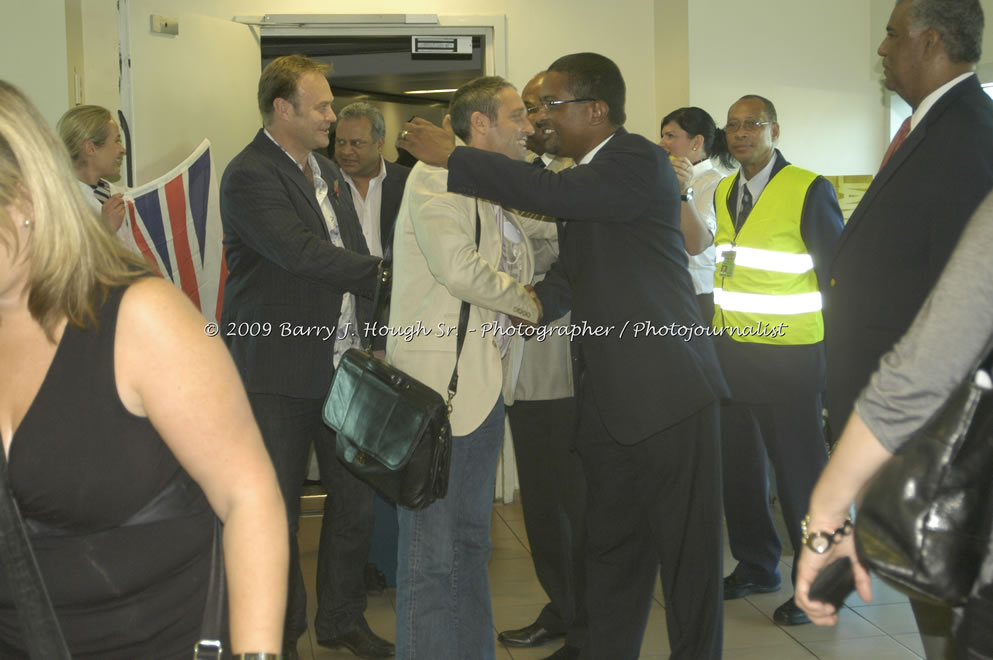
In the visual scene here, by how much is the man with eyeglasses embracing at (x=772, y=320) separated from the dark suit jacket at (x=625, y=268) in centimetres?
117

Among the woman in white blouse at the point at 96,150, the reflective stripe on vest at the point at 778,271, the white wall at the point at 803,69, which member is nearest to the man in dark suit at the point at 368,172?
the woman in white blouse at the point at 96,150

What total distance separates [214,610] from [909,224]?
1.67 metres

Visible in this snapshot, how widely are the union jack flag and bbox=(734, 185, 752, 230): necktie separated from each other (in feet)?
6.95

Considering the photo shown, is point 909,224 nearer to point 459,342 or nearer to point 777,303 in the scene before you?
point 459,342

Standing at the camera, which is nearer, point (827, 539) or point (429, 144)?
point (827, 539)

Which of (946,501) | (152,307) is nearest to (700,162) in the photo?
(946,501)

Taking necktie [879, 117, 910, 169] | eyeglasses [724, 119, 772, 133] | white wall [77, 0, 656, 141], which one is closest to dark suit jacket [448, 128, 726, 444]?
necktie [879, 117, 910, 169]

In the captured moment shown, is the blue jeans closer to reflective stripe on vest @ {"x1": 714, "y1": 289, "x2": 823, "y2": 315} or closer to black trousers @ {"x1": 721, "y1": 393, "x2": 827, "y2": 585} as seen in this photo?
black trousers @ {"x1": 721, "y1": 393, "x2": 827, "y2": 585}

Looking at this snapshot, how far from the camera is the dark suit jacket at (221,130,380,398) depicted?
2953mm

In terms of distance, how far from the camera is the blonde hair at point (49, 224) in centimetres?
115

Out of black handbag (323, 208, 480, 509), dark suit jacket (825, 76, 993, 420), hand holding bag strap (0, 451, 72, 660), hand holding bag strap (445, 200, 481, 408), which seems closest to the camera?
hand holding bag strap (0, 451, 72, 660)

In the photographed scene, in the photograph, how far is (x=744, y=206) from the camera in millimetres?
3877

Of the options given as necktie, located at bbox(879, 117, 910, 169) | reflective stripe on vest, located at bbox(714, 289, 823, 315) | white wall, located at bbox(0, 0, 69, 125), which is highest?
white wall, located at bbox(0, 0, 69, 125)

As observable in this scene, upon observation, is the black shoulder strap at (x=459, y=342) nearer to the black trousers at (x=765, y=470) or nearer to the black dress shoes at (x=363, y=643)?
the black dress shoes at (x=363, y=643)
